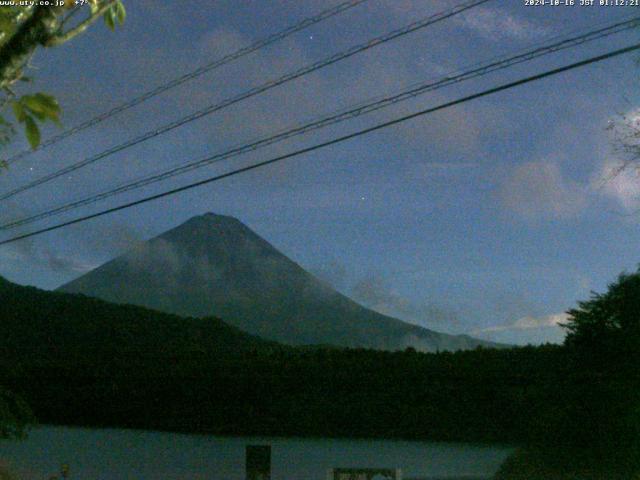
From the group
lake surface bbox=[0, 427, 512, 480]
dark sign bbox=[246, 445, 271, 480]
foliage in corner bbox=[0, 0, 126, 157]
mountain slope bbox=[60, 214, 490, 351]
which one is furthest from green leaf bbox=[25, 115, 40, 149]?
mountain slope bbox=[60, 214, 490, 351]

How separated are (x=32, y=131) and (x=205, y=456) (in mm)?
16726

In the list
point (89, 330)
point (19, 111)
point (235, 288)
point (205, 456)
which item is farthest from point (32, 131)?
point (235, 288)

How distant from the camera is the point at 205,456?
18.8 meters

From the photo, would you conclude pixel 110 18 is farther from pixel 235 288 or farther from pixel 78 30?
pixel 235 288

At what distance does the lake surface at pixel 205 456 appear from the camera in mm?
16625

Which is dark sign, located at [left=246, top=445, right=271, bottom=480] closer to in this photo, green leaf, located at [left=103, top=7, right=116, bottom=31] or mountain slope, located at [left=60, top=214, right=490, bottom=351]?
green leaf, located at [left=103, top=7, right=116, bottom=31]

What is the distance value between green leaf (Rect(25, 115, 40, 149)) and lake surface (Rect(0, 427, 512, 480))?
14234mm

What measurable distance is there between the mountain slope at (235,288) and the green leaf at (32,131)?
32.7m

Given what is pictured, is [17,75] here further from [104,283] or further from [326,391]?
[104,283]

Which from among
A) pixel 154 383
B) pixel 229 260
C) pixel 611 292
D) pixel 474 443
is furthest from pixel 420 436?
pixel 229 260

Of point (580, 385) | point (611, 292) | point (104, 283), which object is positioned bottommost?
point (580, 385)

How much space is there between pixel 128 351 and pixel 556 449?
13366 mm

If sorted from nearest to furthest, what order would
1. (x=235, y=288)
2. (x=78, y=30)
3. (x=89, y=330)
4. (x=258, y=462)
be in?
(x=78, y=30), (x=258, y=462), (x=89, y=330), (x=235, y=288)

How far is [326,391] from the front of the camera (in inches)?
723
